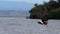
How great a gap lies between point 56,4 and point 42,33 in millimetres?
47823

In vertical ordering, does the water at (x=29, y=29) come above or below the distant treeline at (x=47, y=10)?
above

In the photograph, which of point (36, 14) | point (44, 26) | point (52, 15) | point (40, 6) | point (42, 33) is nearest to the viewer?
point (42, 33)

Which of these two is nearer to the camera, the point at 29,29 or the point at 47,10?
the point at 29,29

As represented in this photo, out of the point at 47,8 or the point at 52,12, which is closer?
the point at 52,12

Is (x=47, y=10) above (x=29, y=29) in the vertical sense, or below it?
below

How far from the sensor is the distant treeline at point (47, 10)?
65.0 metres

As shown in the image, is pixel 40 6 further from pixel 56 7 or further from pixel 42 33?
pixel 42 33

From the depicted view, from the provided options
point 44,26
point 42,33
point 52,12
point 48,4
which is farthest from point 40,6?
point 42,33

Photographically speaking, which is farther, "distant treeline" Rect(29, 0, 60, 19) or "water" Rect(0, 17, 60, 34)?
"distant treeline" Rect(29, 0, 60, 19)

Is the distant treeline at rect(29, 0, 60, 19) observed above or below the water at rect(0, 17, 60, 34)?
below

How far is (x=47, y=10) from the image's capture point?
70562 millimetres

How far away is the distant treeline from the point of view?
2559 inches

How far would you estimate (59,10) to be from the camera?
6512 cm

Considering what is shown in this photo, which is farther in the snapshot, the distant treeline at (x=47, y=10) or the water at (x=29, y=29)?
the distant treeline at (x=47, y=10)
